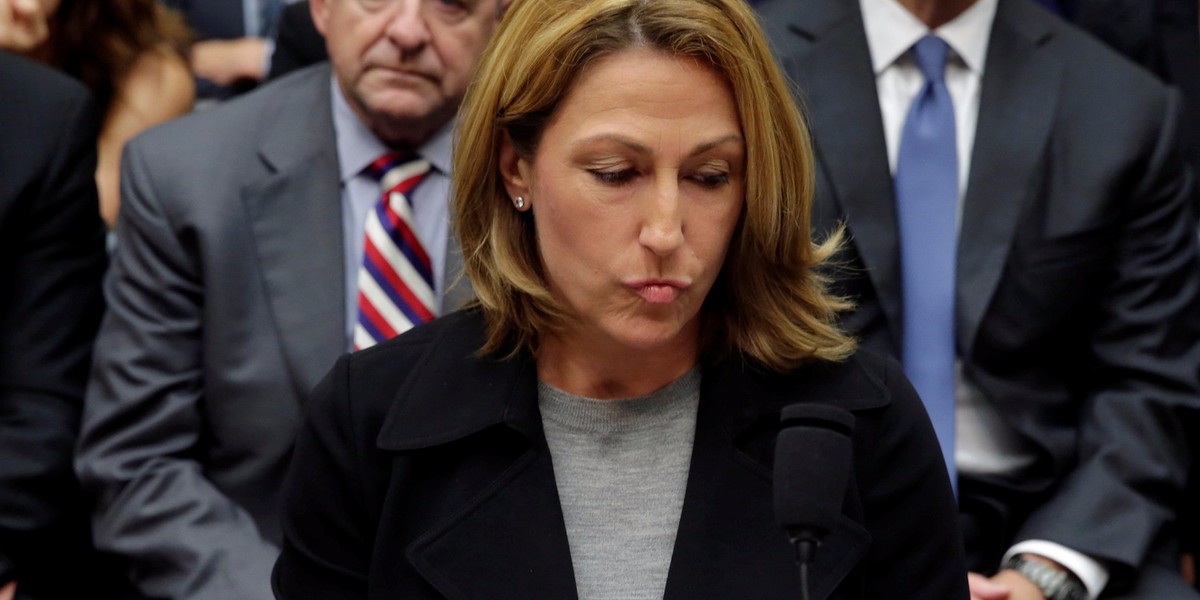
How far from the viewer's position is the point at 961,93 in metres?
3.28

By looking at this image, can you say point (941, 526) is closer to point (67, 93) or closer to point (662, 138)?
point (662, 138)

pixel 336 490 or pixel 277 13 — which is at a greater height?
pixel 336 490

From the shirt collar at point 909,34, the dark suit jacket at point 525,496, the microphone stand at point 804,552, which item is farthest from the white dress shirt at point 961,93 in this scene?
the microphone stand at point 804,552

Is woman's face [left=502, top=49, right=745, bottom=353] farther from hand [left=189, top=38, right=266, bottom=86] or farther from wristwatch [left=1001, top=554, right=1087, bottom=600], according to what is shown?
hand [left=189, top=38, right=266, bottom=86]

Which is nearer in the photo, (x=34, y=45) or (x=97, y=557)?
(x=97, y=557)

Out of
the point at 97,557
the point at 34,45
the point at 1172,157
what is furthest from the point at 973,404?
the point at 34,45

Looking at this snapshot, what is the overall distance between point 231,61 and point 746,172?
2753mm

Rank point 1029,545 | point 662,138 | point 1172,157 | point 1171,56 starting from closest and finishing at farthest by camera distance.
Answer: point 662,138, point 1029,545, point 1172,157, point 1171,56

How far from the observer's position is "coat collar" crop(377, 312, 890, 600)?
2025 mm

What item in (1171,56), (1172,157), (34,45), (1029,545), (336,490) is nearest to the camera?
(336,490)

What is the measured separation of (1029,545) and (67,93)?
211 cm

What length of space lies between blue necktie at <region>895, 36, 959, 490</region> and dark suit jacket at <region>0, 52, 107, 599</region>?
1630mm

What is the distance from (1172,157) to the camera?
3.22 m

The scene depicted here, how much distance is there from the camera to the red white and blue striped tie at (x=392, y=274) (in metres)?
3.06
